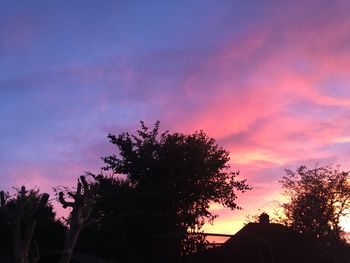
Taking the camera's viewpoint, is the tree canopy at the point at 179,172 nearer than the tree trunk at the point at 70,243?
No

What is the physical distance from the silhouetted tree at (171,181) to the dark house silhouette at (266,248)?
5.48 m

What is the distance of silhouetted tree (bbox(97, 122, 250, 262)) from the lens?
4366 cm

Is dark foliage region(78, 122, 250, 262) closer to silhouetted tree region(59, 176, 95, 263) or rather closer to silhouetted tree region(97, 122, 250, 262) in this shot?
silhouetted tree region(97, 122, 250, 262)

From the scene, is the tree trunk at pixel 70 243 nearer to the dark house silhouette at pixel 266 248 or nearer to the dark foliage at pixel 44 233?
the dark house silhouette at pixel 266 248

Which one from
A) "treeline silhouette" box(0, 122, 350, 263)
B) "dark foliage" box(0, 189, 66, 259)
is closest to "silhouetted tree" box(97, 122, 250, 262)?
"treeline silhouette" box(0, 122, 350, 263)

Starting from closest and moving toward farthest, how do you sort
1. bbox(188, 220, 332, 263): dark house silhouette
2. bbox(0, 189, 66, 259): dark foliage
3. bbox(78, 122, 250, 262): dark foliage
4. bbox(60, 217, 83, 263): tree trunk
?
1. bbox(60, 217, 83, 263): tree trunk
2. bbox(188, 220, 332, 263): dark house silhouette
3. bbox(78, 122, 250, 262): dark foliage
4. bbox(0, 189, 66, 259): dark foliage

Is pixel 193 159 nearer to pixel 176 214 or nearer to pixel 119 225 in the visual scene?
pixel 176 214

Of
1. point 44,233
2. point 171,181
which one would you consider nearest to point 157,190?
point 171,181

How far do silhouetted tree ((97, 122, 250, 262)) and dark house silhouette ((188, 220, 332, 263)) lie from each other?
548 centimetres

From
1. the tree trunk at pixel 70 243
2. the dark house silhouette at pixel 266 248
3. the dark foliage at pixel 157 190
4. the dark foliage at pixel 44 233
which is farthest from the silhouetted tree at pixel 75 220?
the dark foliage at pixel 44 233

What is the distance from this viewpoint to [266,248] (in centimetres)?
3706

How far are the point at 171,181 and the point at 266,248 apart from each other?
1087 centimetres

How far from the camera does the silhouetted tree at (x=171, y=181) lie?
43656mm

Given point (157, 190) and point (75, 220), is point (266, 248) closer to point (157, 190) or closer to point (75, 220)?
point (157, 190)
